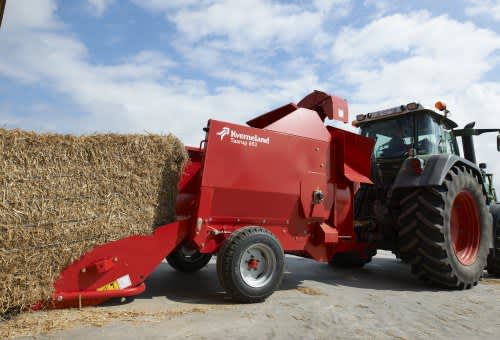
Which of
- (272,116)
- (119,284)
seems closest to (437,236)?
(272,116)

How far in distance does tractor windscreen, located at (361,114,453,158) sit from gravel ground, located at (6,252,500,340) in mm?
2029

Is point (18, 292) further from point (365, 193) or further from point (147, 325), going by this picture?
point (365, 193)

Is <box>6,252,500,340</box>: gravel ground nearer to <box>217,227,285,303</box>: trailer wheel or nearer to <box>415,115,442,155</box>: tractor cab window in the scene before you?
<box>217,227,285,303</box>: trailer wheel

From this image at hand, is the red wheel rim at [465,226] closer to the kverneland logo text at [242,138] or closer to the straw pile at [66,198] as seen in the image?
the kverneland logo text at [242,138]

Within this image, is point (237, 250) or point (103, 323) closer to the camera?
point (103, 323)

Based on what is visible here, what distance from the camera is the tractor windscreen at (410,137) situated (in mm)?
6113

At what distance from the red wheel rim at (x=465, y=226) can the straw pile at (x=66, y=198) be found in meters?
4.19

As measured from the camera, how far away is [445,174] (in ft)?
16.9

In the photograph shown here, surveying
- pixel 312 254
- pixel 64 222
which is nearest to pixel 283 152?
pixel 312 254

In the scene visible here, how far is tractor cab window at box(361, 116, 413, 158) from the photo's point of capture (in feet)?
20.4

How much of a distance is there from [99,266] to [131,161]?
3.29 feet

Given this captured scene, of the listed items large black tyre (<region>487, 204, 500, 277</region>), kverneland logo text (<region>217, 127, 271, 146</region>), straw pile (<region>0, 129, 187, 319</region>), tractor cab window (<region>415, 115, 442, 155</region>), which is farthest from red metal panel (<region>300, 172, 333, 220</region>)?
large black tyre (<region>487, 204, 500, 277</region>)

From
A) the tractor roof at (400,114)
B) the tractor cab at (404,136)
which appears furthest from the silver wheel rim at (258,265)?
the tractor roof at (400,114)

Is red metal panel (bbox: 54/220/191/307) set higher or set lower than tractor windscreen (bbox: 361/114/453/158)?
lower
